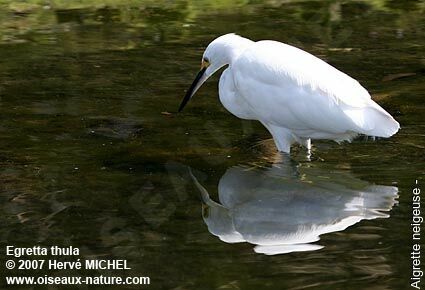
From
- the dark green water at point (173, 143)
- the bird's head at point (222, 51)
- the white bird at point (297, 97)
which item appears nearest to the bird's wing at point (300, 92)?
the white bird at point (297, 97)

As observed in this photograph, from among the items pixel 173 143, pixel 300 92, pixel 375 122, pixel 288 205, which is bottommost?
pixel 173 143

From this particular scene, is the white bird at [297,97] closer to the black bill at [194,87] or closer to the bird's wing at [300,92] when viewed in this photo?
the bird's wing at [300,92]

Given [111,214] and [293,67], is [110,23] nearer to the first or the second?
[293,67]

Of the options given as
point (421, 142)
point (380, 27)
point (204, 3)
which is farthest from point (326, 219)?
point (204, 3)

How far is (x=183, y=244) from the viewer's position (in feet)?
19.5

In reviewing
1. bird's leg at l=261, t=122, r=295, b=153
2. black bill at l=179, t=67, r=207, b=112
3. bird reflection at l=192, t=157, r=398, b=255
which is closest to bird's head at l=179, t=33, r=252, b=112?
black bill at l=179, t=67, r=207, b=112

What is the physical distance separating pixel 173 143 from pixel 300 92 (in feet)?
4.16

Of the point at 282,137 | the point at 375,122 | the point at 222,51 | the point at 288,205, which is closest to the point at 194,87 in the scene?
the point at 222,51

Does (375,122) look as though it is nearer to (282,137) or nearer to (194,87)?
(282,137)

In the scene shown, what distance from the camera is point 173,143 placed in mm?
8156

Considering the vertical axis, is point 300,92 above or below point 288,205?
above

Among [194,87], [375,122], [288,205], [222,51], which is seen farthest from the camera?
[194,87]

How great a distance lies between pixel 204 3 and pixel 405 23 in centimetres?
282

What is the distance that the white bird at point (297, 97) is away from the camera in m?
7.21
